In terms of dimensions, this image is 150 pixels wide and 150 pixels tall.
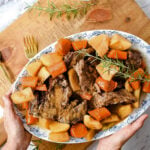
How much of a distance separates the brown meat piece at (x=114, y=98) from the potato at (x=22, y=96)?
577 millimetres

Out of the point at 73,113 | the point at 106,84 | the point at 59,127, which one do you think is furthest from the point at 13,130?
the point at 106,84

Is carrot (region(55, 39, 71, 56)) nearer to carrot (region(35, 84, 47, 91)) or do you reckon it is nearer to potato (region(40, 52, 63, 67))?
potato (region(40, 52, 63, 67))

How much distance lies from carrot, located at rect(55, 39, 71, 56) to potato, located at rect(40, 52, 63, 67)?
4 centimetres

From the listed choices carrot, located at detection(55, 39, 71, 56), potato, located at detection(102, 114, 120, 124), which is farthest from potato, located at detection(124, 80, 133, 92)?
carrot, located at detection(55, 39, 71, 56)

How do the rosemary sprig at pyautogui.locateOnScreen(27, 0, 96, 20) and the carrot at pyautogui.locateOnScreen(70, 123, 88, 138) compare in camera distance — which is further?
the rosemary sprig at pyautogui.locateOnScreen(27, 0, 96, 20)

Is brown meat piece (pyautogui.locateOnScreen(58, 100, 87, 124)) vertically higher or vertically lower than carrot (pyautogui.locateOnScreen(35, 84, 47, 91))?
lower

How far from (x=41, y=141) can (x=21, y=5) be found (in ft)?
4.83

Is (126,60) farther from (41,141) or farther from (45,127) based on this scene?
(41,141)

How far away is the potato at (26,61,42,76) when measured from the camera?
2470mm

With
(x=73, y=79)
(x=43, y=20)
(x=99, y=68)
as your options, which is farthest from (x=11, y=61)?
(x=99, y=68)

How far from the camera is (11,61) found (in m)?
2.80

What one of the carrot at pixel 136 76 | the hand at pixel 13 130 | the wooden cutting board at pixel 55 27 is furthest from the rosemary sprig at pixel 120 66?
the hand at pixel 13 130

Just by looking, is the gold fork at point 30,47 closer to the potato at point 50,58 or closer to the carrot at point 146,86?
the potato at point 50,58

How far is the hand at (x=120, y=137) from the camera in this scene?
7.94 feet
